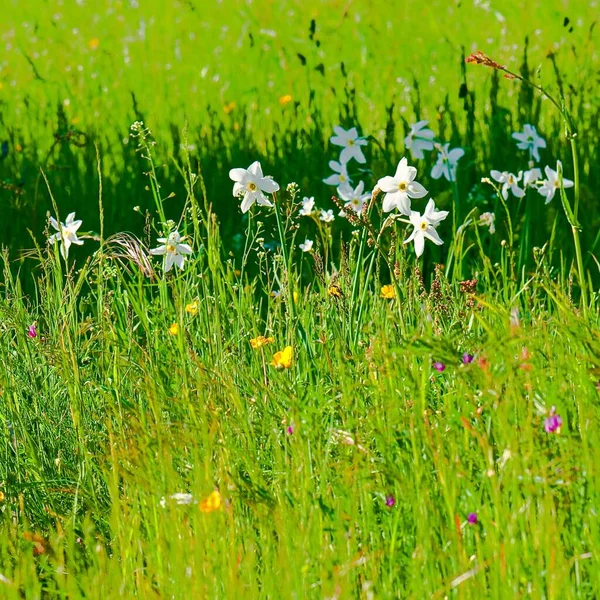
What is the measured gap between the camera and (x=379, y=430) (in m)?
2.04

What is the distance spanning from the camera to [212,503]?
6.05 feet

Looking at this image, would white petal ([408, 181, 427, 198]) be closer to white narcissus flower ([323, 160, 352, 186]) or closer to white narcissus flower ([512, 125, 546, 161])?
white narcissus flower ([323, 160, 352, 186])

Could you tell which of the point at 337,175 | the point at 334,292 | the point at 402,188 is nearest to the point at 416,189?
the point at 402,188

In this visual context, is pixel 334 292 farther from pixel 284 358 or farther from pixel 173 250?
pixel 173 250

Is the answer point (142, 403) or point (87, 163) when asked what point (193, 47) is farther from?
point (142, 403)

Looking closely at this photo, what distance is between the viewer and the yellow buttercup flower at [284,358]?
2.43 metres

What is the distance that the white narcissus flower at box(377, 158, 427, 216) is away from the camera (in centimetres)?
245

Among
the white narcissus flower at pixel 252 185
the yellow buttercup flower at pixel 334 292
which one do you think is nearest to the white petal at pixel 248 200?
the white narcissus flower at pixel 252 185

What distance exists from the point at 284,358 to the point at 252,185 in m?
0.45

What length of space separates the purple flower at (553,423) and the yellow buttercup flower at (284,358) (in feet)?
2.43

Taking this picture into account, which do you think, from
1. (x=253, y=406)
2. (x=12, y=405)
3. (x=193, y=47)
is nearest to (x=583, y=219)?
(x=253, y=406)

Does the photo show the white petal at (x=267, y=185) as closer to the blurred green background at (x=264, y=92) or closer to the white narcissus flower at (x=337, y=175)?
the blurred green background at (x=264, y=92)

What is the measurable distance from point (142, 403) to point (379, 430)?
2.36ft

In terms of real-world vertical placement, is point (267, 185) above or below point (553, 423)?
above
